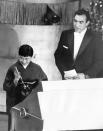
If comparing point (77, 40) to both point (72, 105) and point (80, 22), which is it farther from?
point (72, 105)

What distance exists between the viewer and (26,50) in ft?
6.64

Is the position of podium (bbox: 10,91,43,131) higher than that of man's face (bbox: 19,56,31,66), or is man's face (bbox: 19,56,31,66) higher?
man's face (bbox: 19,56,31,66)

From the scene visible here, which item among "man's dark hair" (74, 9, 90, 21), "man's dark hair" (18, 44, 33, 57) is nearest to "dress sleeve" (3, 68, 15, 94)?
"man's dark hair" (18, 44, 33, 57)

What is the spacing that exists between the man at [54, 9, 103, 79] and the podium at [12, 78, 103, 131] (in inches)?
34.5

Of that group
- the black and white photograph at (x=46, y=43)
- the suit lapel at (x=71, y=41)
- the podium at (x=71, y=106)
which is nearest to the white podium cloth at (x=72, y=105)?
the podium at (x=71, y=106)

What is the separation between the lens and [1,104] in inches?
84.7

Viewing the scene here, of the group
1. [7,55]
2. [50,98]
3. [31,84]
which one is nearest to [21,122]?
[50,98]

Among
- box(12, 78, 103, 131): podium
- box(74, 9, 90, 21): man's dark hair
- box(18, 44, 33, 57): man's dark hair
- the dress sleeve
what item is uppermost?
box(74, 9, 90, 21): man's dark hair

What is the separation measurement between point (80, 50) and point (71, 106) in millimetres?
1013

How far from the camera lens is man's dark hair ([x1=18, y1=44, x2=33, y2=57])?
2.02m

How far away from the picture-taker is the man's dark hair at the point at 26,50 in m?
2.02

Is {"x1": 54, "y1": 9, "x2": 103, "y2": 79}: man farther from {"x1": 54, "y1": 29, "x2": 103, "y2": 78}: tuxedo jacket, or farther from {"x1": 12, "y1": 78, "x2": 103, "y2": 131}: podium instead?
{"x1": 12, "y1": 78, "x2": 103, "y2": 131}: podium

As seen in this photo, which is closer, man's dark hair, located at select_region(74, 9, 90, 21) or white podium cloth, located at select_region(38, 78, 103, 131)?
white podium cloth, located at select_region(38, 78, 103, 131)

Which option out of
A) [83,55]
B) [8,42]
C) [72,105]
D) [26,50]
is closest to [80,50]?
[83,55]
